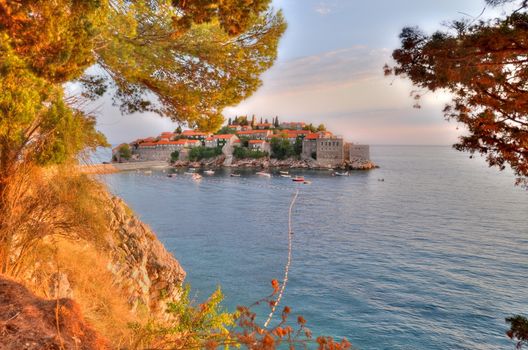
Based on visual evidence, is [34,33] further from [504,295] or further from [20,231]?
[504,295]

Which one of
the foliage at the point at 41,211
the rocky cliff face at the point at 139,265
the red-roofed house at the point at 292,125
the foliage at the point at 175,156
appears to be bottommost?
the rocky cliff face at the point at 139,265

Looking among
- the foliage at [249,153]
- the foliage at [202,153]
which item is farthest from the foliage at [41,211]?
the foliage at [202,153]

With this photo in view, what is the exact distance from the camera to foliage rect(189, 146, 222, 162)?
98100 millimetres

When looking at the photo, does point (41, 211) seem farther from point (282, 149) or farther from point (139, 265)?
point (282, 149)

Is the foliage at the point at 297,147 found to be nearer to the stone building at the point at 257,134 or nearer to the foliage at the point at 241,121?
the stone building at the point at 257,134

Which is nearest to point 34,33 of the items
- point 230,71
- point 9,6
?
point 9,6

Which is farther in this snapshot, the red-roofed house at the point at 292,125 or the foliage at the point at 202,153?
the red-roofed house at the point at 292,125

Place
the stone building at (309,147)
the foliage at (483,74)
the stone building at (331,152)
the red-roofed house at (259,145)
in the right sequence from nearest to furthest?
the foliage at (483,74) → the stone building at (331,152) → the stone building at (309,147) → the red-roofed house at (259,145)

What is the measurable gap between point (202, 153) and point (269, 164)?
1957 centimetres

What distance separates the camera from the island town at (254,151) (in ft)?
294

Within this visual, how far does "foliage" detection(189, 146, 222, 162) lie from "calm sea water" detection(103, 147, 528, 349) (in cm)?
5140

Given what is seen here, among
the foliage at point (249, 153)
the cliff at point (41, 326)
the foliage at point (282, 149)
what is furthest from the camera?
the foliage at point (282, 149)

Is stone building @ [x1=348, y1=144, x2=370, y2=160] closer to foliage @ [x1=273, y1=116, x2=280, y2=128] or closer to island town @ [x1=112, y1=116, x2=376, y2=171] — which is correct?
island town @ [x1=112, y1=116, x2=376, y2=171]

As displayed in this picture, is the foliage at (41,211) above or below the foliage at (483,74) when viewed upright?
below
